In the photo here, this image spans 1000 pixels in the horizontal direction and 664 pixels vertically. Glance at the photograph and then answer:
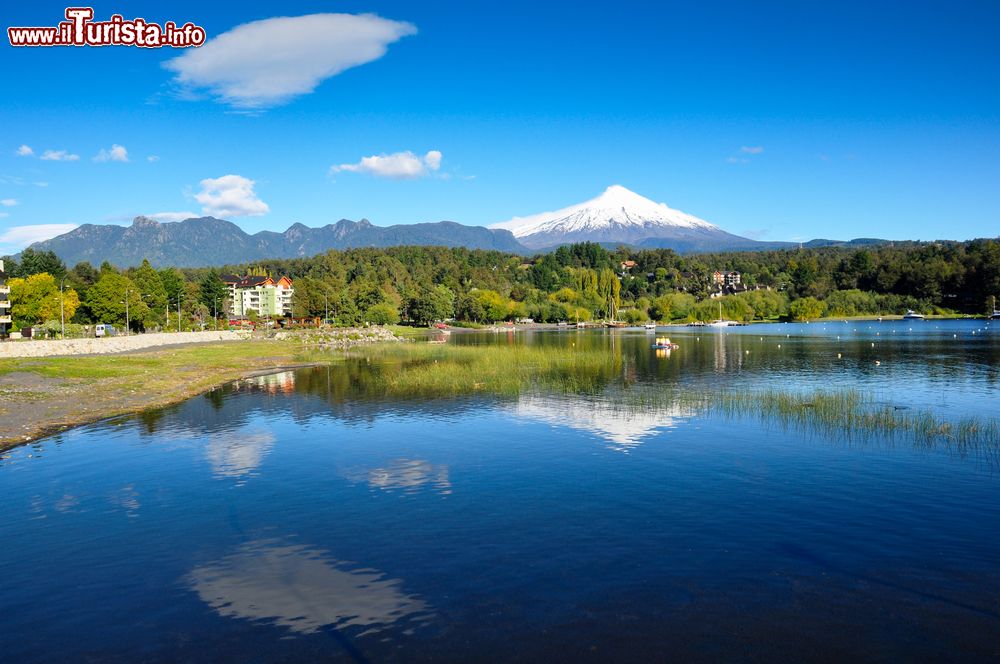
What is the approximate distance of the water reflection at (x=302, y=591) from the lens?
14570 millimetres

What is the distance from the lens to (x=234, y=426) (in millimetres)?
38219

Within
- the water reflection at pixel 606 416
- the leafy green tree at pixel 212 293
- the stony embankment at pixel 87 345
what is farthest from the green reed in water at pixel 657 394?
the leafy green tree at pixel 212 293

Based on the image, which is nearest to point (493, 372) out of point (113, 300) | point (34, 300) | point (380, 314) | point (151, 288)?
point (113, 300)

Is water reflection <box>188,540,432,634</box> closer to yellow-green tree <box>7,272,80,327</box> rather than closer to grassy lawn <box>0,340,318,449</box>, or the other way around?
grassy lawn <box>0,340,318,449</box>

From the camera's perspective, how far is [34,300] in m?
120

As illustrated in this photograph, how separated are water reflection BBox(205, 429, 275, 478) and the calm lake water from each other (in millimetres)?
197

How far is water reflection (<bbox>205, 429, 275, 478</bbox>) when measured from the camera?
28016 millimetres

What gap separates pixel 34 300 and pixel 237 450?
375 feet

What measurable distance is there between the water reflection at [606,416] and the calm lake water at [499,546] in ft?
1.40

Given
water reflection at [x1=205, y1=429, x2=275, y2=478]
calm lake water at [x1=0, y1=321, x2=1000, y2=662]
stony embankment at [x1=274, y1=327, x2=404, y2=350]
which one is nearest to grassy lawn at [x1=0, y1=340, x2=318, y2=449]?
calm lake water at [x1=0, y1=321, x2=1000, y2=662]

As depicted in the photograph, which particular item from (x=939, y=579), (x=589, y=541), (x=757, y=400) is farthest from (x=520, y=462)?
(x=757, y=400)

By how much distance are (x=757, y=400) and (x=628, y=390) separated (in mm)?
10510

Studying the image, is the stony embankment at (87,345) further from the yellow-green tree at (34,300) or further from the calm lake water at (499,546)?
the calm lake water at (499,546)

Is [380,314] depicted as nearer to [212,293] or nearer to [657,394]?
[212,293]
